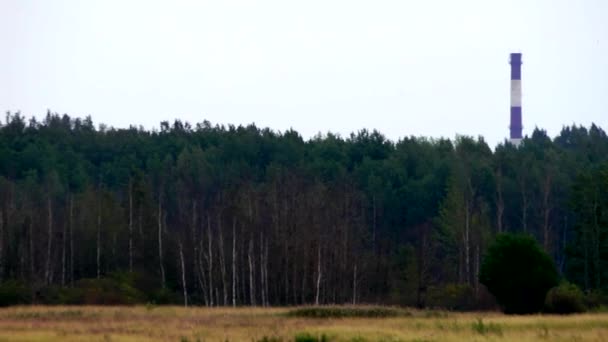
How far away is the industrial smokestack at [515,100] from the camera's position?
461 feet

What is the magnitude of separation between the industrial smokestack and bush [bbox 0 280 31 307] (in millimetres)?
78939

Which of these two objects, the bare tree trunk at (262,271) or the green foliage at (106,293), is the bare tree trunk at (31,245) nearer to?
the green foliage at (106,293)

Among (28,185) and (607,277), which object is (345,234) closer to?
(607,277)

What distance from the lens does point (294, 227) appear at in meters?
83.2

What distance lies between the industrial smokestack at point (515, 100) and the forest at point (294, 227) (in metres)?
21.2

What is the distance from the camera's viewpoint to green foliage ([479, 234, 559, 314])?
55.7 metres

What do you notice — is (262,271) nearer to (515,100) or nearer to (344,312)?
(344,312)

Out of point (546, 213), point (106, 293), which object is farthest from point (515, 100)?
point (106, 293)

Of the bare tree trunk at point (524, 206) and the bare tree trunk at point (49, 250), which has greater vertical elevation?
the bare tree trunk at point (524, 206)

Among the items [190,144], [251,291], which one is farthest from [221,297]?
[190,144]

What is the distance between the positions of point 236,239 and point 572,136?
95.9 meters

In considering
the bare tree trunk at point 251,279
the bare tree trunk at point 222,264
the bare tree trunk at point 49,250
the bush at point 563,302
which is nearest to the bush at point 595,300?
the bush at point 563,302

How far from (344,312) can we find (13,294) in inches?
835

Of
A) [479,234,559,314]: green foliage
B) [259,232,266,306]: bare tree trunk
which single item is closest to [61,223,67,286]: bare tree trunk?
[259,232,266,306]: bare tree trunk
